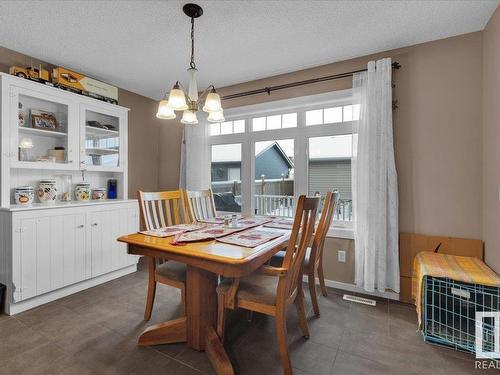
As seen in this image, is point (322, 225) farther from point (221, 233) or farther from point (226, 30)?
point (226, 30)

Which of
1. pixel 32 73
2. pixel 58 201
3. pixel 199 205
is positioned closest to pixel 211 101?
pixel 199 205

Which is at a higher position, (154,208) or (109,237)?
(154,208)

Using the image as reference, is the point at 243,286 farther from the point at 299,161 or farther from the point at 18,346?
the point at 299,161

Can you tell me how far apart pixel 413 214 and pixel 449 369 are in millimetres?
1252

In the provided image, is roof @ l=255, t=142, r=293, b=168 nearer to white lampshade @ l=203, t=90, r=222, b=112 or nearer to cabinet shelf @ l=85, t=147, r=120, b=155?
white lampshade @ l=203, t=90, r=222, b=112

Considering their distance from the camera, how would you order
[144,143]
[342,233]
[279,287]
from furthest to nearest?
[144,143], [342,233], [279,287]

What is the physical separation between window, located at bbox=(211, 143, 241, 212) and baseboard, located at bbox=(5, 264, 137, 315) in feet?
4.72

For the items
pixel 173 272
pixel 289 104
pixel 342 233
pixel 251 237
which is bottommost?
pixel 173 272

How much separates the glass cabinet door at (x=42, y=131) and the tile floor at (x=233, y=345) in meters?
1.42

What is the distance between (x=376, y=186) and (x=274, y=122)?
4.77 feet

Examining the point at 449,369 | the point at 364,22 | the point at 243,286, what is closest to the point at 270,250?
the point at 243,286

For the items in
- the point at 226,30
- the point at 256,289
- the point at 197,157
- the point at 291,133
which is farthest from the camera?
the point at 197,157

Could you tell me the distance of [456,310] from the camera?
70.4 inches

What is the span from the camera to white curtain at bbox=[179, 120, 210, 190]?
3.51 metres
